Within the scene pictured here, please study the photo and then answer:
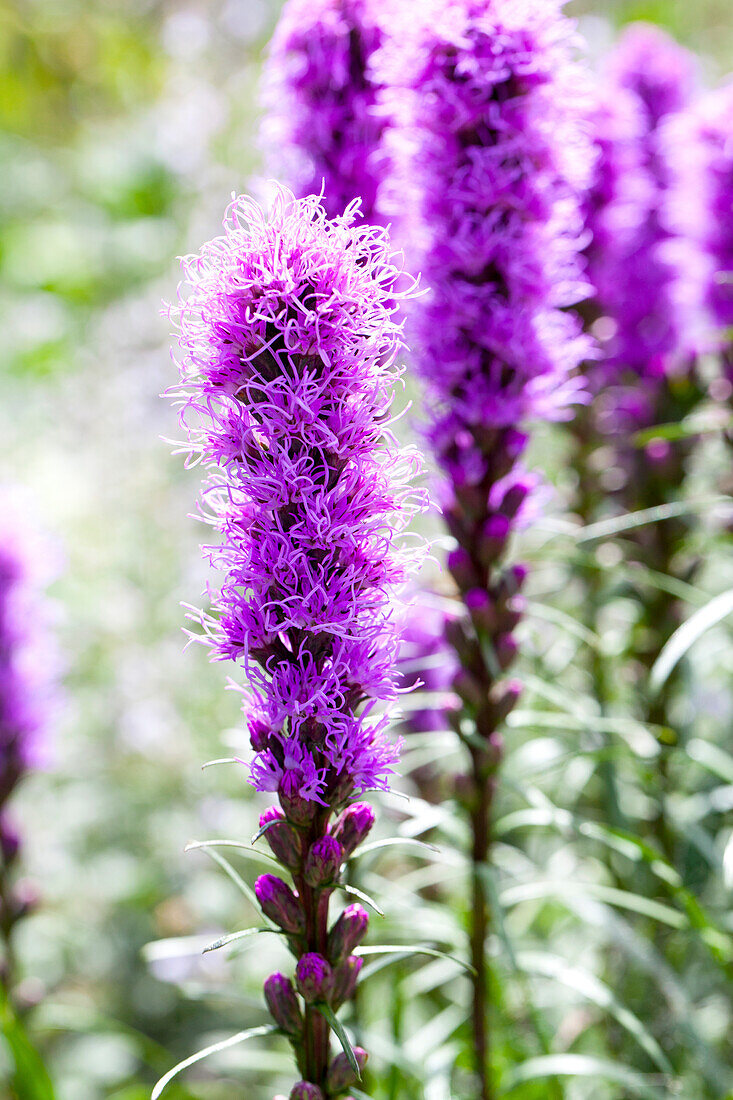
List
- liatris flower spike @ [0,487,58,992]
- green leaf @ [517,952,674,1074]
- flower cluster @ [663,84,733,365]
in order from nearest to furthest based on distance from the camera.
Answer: green leaf @ [517,952,674,1074]
flower cluster @ [663,84,733,365]
liatris flower spike @ [0,487,58,992]

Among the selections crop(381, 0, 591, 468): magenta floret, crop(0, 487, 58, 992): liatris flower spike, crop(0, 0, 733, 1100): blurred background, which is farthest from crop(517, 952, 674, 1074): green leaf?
crop(0, 487, 58, 992): liatris flower spike

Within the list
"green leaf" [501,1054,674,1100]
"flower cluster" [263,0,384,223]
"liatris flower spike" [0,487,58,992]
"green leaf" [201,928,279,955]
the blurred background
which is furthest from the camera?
the blurred background

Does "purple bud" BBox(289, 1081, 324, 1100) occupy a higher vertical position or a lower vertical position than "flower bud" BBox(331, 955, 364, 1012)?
lower

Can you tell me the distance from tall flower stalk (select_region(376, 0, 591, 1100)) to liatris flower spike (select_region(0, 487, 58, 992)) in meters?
1.27

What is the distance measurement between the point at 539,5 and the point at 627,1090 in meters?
2.44

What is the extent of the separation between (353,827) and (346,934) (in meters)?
0.14

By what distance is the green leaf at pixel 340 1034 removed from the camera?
1.16 m

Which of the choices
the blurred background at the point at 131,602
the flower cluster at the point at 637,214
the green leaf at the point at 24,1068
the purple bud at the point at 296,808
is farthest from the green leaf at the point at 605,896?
the flower cluster at the point at 637,214

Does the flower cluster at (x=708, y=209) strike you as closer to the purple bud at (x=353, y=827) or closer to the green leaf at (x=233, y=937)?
the purple bud at (x=353, y=827)

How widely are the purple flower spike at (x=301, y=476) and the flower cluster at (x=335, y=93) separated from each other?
788mm

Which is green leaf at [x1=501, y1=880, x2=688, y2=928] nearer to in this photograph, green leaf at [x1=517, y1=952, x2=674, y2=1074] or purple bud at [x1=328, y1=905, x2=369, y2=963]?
green leaf at [x1=517, y1=952, x2=674, y2=1074]

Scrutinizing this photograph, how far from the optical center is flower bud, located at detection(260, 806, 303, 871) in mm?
1325

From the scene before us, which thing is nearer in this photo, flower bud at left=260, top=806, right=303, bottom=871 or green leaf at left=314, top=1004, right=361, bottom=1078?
green leaf at left=314, top=1004, right=361, bottom=1078

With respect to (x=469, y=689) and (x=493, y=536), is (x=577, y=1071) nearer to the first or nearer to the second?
(x=469, y=689)
